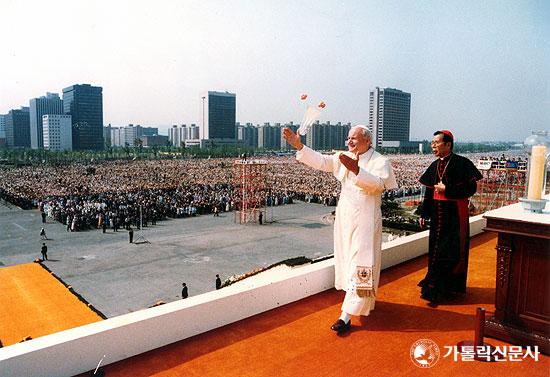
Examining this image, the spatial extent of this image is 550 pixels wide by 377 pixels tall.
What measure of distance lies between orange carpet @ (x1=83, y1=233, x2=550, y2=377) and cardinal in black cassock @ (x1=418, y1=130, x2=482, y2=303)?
7.0 inches

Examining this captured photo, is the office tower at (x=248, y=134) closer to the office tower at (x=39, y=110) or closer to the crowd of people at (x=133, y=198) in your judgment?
the office tower at (x=39, y=110)

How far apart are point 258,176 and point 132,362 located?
25257 millimetres

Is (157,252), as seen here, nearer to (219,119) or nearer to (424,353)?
(424,353)

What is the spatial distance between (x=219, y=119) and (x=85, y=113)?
3719 cm

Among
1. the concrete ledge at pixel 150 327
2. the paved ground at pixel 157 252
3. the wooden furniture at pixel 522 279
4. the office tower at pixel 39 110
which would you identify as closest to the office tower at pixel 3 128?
the office tower at pixel 39 110

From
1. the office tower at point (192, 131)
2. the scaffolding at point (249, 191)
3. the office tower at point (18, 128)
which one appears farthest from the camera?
the office tower at point (192, 131)

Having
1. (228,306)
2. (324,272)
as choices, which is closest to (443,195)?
(324,272)

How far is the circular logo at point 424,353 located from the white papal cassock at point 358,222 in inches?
20.1

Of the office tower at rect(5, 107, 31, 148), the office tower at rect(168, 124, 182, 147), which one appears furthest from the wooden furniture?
the office tower at rect(168, 124, 182, 147)

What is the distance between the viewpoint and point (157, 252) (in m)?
17.1

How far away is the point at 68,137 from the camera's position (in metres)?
113

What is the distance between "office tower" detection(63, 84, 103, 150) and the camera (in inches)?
4373

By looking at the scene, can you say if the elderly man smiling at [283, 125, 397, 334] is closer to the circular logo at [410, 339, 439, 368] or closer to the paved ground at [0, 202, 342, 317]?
the circular logo at [410, 339, 439, 368]

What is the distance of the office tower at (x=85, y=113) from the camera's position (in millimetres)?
111062
